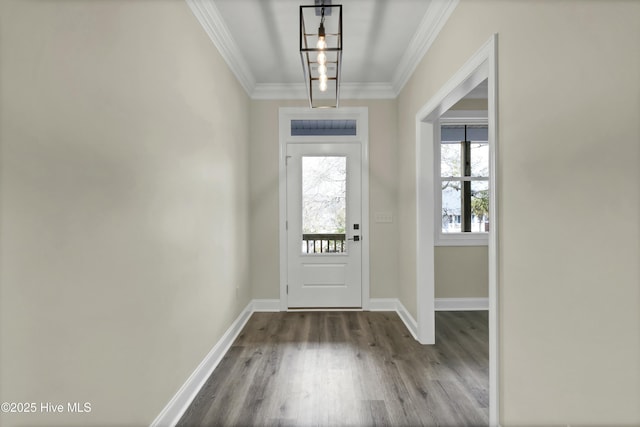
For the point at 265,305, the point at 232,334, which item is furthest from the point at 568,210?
the point at 265,305

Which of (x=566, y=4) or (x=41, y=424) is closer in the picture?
(x=41, y=424)

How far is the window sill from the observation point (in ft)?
13.0

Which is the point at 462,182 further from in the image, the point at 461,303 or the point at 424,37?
the point at 424,37

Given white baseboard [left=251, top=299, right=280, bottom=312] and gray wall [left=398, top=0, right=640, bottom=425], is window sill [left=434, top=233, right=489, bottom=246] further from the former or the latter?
gray wall [left=398, top=0, right=640, bottom=425]

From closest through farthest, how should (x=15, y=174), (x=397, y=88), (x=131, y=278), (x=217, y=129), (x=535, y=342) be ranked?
(x=15, y=174)
(x=535, y=342)
(x=131, y=278)
(x=217, y=129)
(x=397, y=88)

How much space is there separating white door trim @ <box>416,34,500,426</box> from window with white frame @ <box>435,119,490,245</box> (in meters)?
1.13

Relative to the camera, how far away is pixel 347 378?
91.8 inches

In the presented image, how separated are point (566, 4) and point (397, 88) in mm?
2678

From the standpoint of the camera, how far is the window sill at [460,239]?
3.95 meters

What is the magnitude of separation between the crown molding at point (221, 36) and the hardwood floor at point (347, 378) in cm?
266

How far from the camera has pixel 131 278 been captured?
1.44 m

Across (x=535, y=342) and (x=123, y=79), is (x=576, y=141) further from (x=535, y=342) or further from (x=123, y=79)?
(x=123, y=79)

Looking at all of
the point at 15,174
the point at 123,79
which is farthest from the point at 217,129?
the point at 15,174

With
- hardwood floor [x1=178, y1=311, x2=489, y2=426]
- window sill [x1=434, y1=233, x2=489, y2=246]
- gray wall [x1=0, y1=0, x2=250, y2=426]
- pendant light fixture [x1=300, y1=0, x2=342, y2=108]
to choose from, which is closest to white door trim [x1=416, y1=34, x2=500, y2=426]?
hardwood floor [x1=178, y1=311, x2=489, y2=426]
